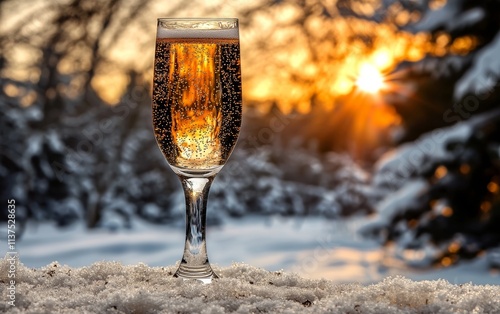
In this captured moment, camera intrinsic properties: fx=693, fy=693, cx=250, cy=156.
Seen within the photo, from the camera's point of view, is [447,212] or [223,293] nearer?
[223,293]

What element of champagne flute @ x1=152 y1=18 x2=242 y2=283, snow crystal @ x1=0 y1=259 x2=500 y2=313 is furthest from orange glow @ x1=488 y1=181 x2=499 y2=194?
champagne flute @ x1=152 y1=18 x2=242 y2=283

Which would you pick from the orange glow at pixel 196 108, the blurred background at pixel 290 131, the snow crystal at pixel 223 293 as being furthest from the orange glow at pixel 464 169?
the orange glow at pixel 196 108

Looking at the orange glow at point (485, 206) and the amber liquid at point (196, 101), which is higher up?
the orange glow at point (485, 206)

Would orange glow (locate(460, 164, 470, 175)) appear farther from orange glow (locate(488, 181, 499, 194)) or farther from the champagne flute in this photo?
the champagne flute

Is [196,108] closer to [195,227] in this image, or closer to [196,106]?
[196,106]

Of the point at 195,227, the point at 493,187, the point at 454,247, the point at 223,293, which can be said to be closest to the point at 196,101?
the point at 195,227

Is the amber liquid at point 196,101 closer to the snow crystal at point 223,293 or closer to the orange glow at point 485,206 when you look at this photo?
the snow crystal at point 223,293

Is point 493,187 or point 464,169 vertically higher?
point 464,169
